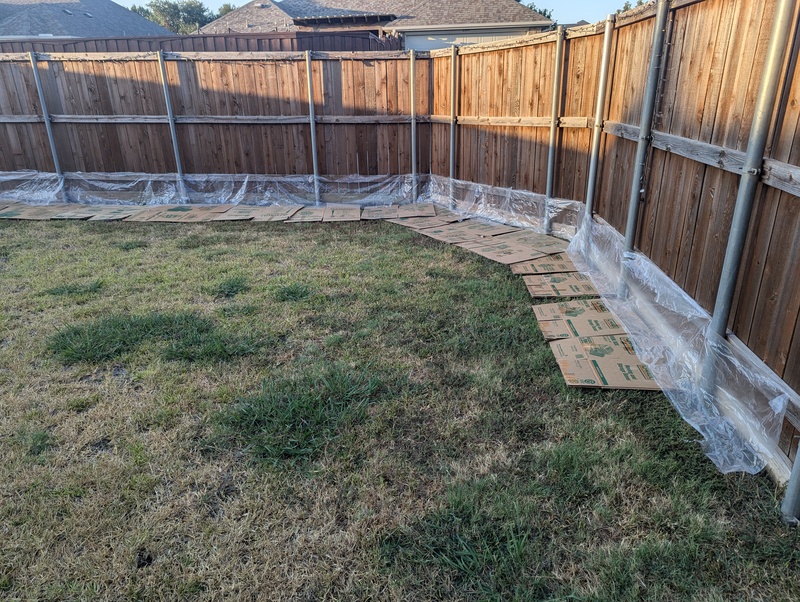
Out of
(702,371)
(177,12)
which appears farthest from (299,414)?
(177,12)

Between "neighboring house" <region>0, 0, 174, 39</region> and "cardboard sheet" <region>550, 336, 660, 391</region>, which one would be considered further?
"neighboring house" <region>0, 0, 174, 39</region>

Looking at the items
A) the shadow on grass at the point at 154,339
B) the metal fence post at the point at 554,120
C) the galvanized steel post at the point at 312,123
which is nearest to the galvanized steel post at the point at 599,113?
the metal fence post at the point at 554,120

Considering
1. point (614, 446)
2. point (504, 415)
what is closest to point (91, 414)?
point (504, 415)

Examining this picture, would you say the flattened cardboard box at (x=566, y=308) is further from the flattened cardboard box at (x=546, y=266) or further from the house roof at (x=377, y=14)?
Result: the house roof at (x=377, y=14)

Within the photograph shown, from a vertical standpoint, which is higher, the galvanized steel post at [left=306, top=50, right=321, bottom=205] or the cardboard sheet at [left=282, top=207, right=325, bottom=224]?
the galvanized steel post at [left=306, top=50, right=321, bottom=205]

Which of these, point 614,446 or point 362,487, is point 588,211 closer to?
point 614,446

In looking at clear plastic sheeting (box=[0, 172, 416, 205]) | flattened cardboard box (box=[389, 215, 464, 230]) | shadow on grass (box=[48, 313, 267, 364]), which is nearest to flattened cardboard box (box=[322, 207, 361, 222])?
clear plastic sheeting (box=[0, 172, 416, 205])

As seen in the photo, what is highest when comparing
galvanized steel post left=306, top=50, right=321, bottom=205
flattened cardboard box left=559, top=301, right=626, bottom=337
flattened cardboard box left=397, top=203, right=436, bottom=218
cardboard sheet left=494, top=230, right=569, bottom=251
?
galvanized steel post left=306, top=50, right=321, bottom=205

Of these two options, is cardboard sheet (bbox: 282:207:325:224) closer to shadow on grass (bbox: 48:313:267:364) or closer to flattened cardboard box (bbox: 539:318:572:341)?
shadow on grass (bbox: 48:313:267:364)

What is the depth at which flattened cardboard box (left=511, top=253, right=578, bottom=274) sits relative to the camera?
17.1 feet

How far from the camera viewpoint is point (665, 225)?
3629 millimetres

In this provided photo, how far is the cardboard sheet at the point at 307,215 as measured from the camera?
25.0 feet

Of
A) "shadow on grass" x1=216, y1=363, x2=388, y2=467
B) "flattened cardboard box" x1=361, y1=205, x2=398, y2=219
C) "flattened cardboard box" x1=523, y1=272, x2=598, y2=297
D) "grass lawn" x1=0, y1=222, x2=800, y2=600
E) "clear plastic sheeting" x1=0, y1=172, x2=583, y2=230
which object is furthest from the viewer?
"clear plastic sheeting" x1=0, y1=172, x2=583, y2=230

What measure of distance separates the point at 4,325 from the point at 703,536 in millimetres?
4700
